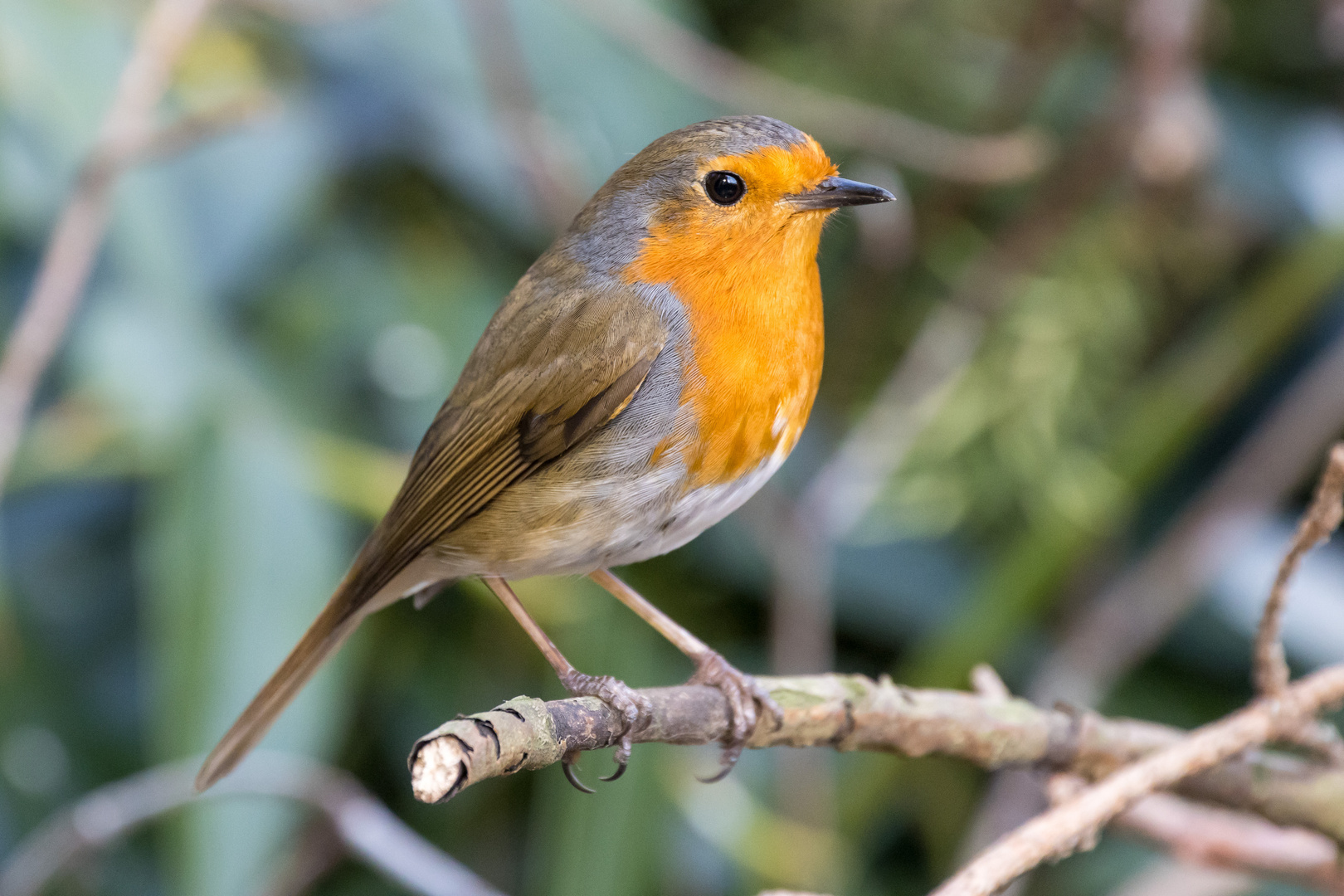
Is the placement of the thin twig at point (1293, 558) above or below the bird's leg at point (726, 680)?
above

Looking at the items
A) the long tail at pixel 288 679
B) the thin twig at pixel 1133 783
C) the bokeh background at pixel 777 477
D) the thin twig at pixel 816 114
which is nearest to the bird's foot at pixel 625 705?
the thin twig at pixel 1133 783

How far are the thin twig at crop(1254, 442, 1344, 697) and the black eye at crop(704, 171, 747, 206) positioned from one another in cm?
80

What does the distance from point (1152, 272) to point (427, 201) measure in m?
1.80

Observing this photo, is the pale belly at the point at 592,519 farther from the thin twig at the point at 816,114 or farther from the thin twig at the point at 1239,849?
the thin twig at the point at 816,114

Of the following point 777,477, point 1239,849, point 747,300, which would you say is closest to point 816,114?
point 777,477

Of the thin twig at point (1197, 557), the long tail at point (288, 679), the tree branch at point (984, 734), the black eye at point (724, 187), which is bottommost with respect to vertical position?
the long tail at point (288, 679)

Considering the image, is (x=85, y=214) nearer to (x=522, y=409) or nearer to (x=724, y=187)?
(x=522, y=409)

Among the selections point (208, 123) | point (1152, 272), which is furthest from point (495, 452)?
point (1152, 272)

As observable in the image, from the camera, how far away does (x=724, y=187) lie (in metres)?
1.79

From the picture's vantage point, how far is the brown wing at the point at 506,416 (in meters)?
1.75

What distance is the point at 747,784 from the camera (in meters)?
2.88

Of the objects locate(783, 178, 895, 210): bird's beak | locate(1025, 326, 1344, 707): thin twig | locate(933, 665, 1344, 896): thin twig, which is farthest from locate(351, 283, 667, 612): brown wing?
locate(1025, 326, 1344, 707): thin twig

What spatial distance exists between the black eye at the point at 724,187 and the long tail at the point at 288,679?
2.41 ft

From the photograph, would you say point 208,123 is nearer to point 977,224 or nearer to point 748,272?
point 748,272
